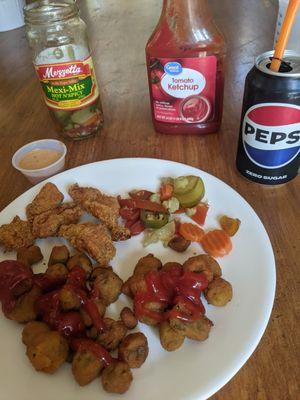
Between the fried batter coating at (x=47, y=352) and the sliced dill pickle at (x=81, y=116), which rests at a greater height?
the sliced dill pickle at (x=81, y=116)

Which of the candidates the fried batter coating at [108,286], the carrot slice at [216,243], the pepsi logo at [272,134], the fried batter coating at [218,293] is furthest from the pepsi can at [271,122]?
the fried batter coating at [108,286]

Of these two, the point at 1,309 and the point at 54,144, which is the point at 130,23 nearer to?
the point at 54,144

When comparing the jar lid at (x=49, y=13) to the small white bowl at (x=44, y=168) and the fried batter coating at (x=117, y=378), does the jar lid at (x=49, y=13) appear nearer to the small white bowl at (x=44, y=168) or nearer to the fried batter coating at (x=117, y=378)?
the small white bowl at (x=44, y=168)

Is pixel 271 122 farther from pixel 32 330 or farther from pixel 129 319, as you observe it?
pixel 32 330

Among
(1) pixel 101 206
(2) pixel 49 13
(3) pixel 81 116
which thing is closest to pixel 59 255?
(1) pixel 101 206

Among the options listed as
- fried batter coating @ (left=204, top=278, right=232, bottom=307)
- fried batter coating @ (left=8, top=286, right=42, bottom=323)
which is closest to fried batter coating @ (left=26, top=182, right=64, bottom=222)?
fried batter coating @ (left=8, top=286, right=42, bottom=323)

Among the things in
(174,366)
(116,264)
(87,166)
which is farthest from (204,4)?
(174,366)

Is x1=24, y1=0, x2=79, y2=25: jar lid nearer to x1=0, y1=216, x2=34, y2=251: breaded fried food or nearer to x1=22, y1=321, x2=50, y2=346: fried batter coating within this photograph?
x1=0, y1=216, x2=34, y2=251: breaded fried food
